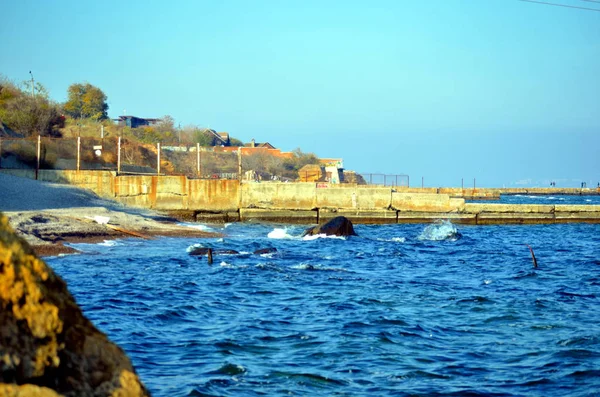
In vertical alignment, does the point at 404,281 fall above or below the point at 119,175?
below

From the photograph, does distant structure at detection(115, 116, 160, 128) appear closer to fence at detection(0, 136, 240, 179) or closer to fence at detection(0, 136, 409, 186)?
fence at detection(0, 136, 409, 186)

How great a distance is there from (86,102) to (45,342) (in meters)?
77.5

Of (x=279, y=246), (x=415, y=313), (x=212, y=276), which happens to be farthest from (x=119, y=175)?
(x=415, y=313)

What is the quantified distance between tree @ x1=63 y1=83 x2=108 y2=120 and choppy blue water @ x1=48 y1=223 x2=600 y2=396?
191 feet

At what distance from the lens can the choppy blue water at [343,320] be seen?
7.62 m

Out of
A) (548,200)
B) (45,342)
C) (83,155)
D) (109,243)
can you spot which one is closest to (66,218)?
(109,243)

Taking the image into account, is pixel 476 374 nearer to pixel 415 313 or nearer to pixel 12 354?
pixel 415 313

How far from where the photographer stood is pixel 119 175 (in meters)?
33.2

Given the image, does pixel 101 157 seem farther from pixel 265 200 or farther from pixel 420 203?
pixel 420 203

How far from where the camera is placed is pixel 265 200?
109 feet

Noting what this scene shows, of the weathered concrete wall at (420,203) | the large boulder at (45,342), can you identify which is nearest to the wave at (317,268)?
the large boulder at (45,342)

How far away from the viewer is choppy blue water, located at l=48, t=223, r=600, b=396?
762cm

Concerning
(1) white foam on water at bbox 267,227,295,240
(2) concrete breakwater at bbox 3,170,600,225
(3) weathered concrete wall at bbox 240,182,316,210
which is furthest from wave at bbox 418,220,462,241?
(3) weathered concrete wall at bbox 240,182,316,210

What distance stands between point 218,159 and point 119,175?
117ft
